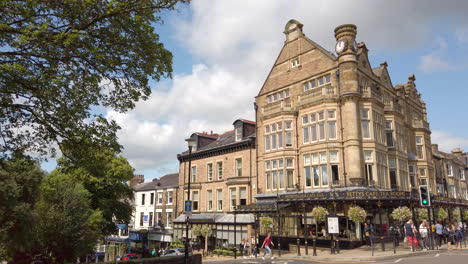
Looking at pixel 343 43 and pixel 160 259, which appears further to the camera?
pixel 343 43

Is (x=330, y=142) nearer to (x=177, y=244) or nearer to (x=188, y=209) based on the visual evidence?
(x=188, y=209)

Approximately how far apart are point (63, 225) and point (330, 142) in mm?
20338

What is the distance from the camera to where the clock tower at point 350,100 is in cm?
2650

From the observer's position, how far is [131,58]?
35.5ft

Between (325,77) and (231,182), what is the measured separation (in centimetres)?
1407

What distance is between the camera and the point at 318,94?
29.4 meters

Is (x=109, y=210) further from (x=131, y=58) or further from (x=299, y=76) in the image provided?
(x=131, y=58)

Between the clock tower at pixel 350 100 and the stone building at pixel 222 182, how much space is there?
400 inches

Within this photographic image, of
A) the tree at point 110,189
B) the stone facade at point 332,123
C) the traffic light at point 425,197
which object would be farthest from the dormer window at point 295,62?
the tree at point 110,189

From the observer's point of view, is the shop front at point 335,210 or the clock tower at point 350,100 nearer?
the shop front at point 335,210

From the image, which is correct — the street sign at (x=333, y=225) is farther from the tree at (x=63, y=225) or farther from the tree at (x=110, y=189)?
the tree at (x=110, y=189)

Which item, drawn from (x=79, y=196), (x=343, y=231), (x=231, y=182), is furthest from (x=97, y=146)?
(x=231, y=182)

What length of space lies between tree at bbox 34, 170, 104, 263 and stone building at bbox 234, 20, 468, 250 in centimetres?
1267

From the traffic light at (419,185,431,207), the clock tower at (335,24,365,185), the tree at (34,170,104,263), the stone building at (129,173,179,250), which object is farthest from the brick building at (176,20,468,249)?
the tree at (34,170,104,263)
